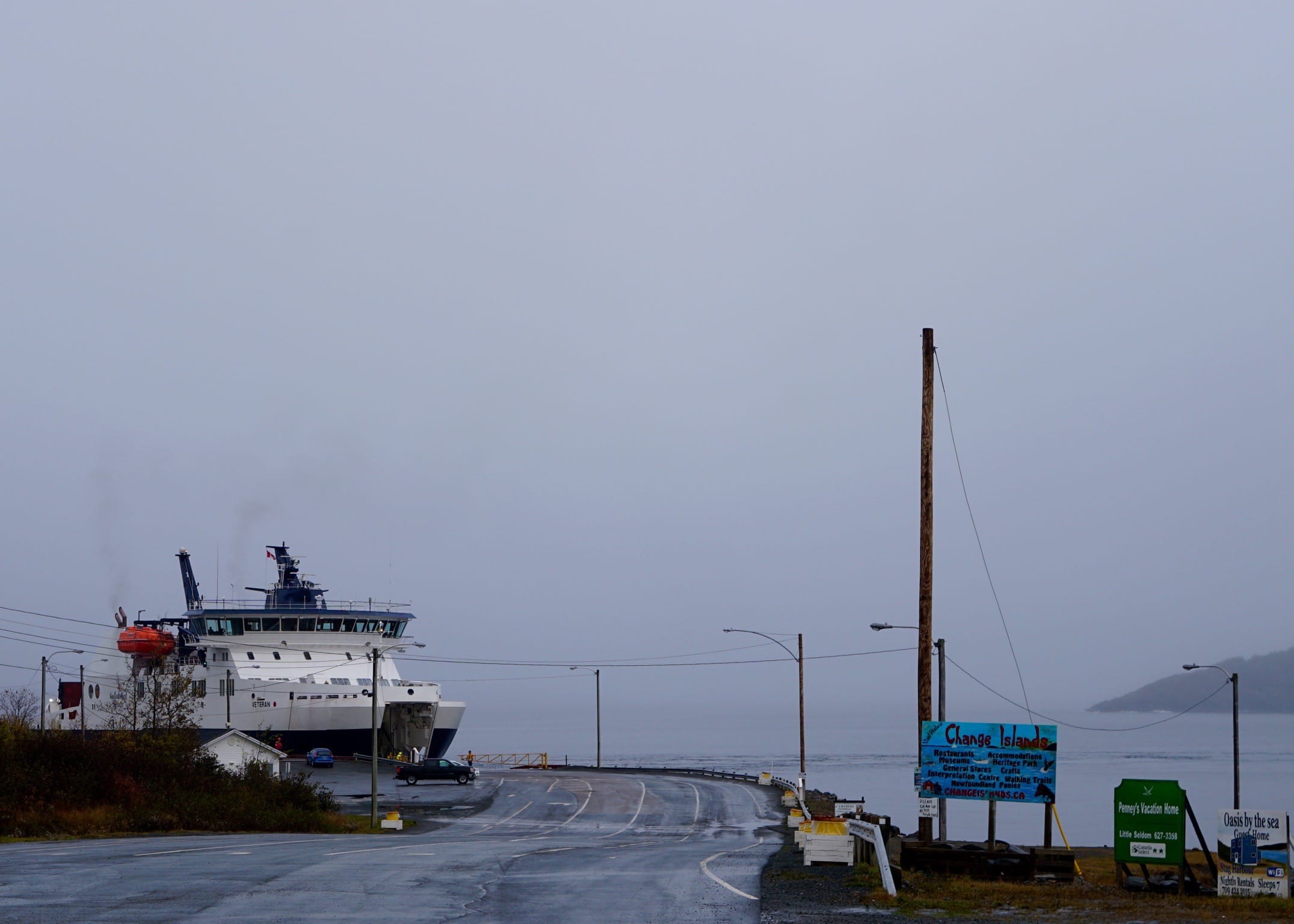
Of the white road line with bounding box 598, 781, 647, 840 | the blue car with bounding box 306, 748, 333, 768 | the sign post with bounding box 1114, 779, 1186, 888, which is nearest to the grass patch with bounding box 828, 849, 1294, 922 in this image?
the sign post with bounding box 1114, 779, 1186, 888

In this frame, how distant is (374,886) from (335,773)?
4681 cm

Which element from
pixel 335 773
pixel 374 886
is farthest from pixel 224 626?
pixel 374 886

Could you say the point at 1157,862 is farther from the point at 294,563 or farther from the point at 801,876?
the point at 294,563

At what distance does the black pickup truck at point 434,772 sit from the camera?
2370 inches

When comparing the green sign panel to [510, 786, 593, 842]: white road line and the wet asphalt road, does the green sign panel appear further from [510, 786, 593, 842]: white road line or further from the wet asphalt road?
[510, 786, 593, 842]: white road line

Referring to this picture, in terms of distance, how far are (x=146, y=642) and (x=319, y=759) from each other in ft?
54.8

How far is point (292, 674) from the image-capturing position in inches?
2689

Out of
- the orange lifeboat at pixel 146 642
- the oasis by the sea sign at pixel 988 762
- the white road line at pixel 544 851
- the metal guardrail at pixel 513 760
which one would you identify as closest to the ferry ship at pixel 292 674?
the orange lifeboat at pixel 146 642

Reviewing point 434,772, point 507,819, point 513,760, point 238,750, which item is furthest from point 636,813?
point 513,760

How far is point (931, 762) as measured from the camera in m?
20.6

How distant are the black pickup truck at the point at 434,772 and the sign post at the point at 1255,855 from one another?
44187mm

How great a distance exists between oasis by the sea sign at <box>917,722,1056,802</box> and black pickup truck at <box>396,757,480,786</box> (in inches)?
1713

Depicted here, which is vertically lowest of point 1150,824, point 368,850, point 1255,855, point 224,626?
point 368,850

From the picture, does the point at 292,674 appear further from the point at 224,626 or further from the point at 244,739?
the point at 244,739
